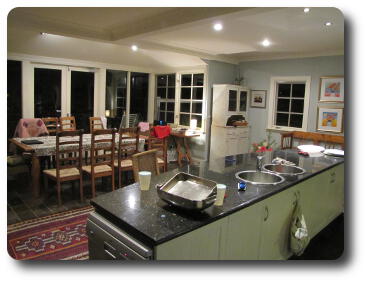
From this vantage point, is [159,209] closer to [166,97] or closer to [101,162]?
[101,162]

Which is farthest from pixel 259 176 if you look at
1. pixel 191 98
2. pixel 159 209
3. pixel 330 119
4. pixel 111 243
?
pixel 191 98

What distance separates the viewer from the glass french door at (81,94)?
5504 millimetres

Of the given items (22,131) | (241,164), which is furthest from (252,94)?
(22,131)

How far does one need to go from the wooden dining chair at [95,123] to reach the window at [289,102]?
307 cm

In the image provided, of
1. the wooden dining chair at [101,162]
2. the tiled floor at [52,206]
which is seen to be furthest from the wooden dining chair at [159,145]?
the tiled floor at [52,206]

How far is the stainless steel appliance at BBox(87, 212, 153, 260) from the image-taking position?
4.31 feet

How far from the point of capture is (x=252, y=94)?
5910mm

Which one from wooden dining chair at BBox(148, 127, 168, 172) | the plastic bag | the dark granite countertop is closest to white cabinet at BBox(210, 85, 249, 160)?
wooden dining chair at BBox(148, 127, 168, 172)

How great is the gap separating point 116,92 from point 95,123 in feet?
2.95

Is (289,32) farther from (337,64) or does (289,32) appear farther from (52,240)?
(52,240)

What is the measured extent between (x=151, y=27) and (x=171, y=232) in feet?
8.79

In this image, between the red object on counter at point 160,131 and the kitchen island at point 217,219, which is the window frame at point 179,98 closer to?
the red object on counter at point 160,131

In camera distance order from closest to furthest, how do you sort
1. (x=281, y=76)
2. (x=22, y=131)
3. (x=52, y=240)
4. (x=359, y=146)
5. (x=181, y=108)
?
(x=359, y=146), (x=52, y=240), (x=22, y=131), (x=281, y=76), (x=181, y=108)

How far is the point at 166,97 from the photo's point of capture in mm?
6645
